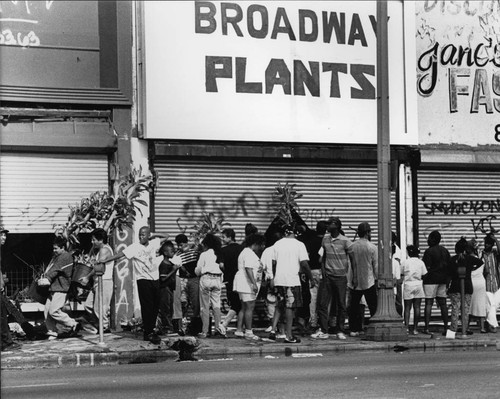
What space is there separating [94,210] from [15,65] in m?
3.09

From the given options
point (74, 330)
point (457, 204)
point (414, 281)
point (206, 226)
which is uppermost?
point (457, 204)

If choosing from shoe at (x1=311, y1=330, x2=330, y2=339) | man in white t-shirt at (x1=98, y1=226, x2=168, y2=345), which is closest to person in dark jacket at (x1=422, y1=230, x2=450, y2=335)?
shoe at (x1=311, y1=330, x2=330, y2=339)

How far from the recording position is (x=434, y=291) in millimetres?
17781

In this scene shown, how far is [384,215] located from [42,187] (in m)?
6.26

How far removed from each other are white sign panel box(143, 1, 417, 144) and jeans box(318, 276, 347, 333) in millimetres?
3806

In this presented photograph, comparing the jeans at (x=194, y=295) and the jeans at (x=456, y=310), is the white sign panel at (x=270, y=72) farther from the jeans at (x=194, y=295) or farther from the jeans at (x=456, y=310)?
the jeans at (x=456, y=310)

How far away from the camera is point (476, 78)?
2172cm

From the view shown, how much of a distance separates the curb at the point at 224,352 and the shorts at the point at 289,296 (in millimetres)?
650

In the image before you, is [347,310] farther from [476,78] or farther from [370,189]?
[476,78]

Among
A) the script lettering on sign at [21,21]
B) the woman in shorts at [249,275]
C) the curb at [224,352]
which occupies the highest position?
the script lettering on sign at [21,21]

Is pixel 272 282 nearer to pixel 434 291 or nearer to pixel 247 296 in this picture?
pixel 247 296

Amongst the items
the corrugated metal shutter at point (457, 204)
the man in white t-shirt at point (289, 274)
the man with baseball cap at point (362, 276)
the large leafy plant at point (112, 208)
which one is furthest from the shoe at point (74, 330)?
the corrugated metal shutter at point (457, 204)

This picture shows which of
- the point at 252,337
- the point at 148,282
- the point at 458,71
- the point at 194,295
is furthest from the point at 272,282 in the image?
the point at 458,71

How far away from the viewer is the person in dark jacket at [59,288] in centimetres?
1588
